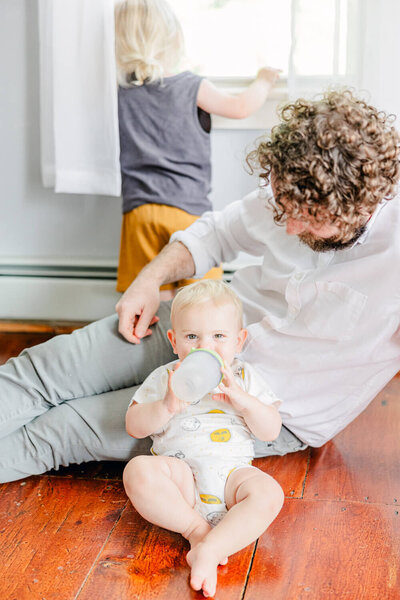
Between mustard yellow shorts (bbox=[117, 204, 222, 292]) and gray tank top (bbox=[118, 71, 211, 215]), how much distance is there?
0.02m

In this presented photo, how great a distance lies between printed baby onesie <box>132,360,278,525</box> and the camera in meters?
1.10

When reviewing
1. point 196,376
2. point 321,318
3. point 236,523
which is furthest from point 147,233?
point 236,523

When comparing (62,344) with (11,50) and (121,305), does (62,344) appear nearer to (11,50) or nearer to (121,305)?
(121,305)

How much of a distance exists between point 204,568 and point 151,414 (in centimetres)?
26

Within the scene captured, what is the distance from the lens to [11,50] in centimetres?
183

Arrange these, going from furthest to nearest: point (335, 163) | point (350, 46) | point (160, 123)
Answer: point (160, 123) → point (350, 46) → point (335, 163)

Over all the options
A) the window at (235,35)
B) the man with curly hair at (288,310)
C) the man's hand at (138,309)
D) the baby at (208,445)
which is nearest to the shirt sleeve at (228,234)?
the man with curly hair at (288,310)

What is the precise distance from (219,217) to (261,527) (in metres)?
0.67

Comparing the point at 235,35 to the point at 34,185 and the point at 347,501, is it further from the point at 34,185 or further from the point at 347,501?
the point at 347,501

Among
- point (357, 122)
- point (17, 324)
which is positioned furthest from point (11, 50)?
point (357, 122)

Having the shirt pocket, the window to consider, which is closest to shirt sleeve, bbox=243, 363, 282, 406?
the shirt pocket

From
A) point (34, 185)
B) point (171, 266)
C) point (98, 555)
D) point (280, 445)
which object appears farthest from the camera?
point (34, 185)

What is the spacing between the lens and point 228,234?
1434mm

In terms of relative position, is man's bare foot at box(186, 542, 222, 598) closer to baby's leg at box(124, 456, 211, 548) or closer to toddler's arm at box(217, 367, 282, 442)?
baby's leg at box(124, 456, 211, 548)
